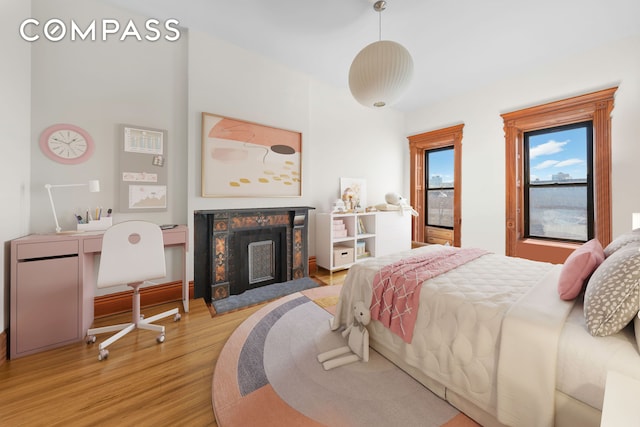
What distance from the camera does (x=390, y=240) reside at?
4.25 metres

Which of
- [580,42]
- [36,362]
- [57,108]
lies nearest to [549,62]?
[580,42]

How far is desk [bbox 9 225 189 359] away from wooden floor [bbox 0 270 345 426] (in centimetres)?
12

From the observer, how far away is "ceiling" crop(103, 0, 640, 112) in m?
2.29

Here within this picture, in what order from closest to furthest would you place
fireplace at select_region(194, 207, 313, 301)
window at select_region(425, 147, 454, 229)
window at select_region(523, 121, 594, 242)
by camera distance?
fireplace at select_region(194, 207, 313, 301) → window at select_region(523, 121, 594, 242) → window at select_region(425, 147, 454, 229)

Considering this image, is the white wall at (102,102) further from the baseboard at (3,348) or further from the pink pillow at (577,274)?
the pink pillow at (577,274)

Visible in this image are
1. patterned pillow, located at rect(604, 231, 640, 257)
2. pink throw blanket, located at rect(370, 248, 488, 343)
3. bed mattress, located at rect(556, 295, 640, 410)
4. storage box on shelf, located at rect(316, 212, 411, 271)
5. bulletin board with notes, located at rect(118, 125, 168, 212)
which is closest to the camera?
bed mattress, located at rect(556, 295, 640, 410)

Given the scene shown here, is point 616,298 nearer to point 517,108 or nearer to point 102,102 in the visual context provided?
point 517,108

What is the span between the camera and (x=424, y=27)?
257 centimetres

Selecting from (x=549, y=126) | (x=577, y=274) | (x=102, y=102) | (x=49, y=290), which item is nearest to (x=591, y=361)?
(x=577, y=274)

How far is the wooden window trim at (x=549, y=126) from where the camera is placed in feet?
9.40

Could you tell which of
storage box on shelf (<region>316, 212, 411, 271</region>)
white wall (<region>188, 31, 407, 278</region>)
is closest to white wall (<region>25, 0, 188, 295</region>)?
white wall (<region>188, 31, 407, 278</region>)

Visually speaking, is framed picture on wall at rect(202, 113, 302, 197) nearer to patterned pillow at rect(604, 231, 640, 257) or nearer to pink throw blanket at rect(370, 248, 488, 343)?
pink throw blanket at rect(370, 248, 488, 343)

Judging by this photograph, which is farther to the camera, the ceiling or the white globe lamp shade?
the ceiling

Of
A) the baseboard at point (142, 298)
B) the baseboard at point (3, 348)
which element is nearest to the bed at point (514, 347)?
the baseboard at point (142, 298)
